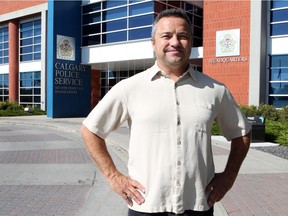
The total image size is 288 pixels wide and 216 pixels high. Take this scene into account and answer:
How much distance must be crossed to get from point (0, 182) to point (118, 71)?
83.8ft

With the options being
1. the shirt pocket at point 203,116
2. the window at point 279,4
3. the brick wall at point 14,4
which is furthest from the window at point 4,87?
the shirt pocket at point 203,116

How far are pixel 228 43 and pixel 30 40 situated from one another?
65.7 feet

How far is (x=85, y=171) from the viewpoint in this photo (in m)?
7.75

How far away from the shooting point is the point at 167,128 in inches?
83.0

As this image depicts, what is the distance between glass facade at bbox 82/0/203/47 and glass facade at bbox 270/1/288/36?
6254 mm

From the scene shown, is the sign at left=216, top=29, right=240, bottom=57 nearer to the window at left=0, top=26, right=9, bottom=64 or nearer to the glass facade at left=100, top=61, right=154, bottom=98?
the glass facade at left=100, top=61, right=154, bottom=98

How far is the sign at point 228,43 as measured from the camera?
66.4ft

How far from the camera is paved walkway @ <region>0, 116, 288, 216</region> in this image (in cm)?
502

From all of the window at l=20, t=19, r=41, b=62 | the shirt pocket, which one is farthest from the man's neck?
the window at l=20, t=19, r=41, b=62

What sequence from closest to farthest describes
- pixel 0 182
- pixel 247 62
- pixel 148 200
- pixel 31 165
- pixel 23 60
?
pixel 148 200
pixel 0 182
pixel 31 165
pixel 247 62
pixel 23 60

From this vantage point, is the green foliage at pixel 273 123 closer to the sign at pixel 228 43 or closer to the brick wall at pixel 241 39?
the brick wall at pixel 241 39

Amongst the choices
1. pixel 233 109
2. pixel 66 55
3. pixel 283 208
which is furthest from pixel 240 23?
pixel 233 109

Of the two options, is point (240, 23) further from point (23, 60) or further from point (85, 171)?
point (23, 60)

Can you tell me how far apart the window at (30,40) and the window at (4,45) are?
2.37 meters
